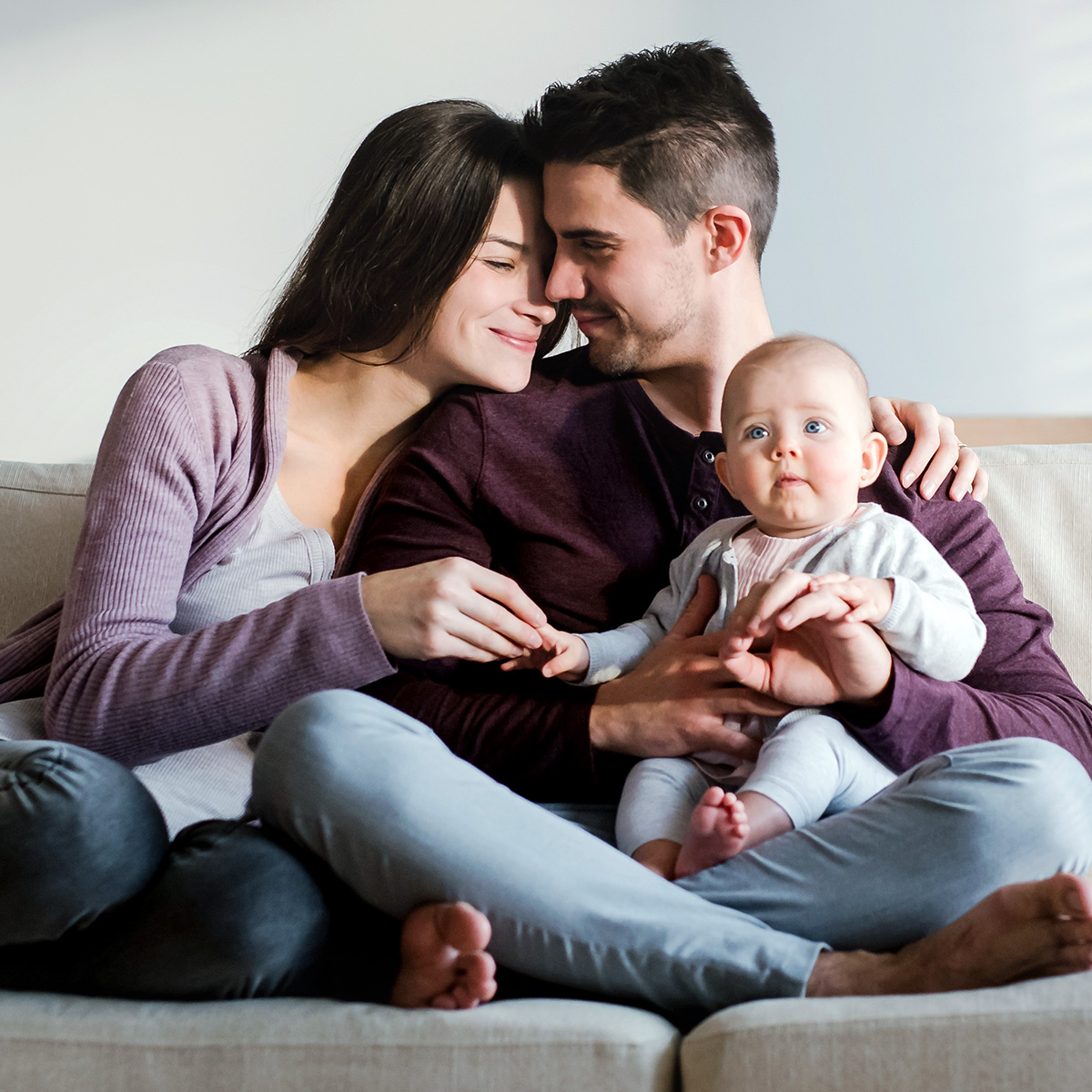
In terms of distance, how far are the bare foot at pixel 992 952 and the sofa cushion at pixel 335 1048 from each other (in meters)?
0.17

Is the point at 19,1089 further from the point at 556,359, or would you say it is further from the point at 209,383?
the point at 556,359

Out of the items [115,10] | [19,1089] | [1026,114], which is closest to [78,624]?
[19,1089]

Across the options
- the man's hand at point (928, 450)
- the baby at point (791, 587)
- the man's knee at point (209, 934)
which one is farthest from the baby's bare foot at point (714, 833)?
the man's hand at point (928, 450)

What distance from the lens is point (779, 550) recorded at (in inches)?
44.9

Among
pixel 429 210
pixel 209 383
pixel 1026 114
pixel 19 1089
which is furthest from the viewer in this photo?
pixel 1026 114

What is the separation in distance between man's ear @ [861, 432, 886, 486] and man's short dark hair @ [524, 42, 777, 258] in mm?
435

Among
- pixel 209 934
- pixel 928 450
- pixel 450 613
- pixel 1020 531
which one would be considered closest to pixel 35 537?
pixel 450 613

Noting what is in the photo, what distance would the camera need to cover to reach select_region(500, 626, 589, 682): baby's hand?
114 centimetres

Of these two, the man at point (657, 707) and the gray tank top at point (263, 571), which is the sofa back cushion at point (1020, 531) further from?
the gray tank top at point (263, 571)

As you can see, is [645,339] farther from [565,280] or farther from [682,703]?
[682,703]

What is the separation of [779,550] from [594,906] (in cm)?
48

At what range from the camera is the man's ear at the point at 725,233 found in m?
1.43

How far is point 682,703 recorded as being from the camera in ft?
3.61

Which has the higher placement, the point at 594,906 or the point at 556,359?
the point at 556,359
